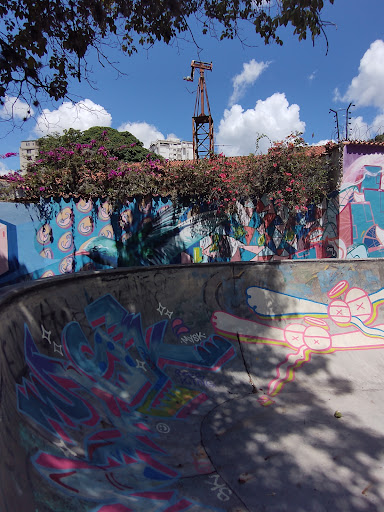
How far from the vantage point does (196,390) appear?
4.02 m

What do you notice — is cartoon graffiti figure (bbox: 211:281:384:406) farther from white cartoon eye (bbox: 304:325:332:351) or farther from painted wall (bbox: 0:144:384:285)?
painted wall (bbox: 0:144:384:285)

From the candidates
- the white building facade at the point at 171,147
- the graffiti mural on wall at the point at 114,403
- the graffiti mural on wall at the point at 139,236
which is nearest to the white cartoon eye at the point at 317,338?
the graffiti mural on wall at the point at 114,403

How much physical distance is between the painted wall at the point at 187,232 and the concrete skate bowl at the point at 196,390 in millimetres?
4159

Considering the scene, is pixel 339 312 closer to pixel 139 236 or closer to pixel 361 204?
pixel 139 236

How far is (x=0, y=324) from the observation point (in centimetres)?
225

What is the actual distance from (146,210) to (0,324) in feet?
23.3

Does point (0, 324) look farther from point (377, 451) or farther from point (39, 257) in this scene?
point (39, 257)

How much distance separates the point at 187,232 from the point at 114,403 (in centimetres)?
655

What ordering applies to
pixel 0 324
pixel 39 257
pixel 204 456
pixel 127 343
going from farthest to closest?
1. pixel 39 257
2. pixel 127 343
3. pixel 204 456
4. pixel 0 324

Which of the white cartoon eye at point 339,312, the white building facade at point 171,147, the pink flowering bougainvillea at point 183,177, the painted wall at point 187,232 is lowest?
the white cartoon eye at point 339,312

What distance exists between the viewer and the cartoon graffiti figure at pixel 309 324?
4.96 m

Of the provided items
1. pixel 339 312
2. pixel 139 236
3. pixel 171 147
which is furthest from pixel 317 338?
pixel 171 147

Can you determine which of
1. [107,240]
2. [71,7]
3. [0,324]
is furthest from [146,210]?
[0,324]

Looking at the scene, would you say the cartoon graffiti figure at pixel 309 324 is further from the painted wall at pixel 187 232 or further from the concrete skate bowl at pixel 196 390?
the painted wall at pixel 187 232
